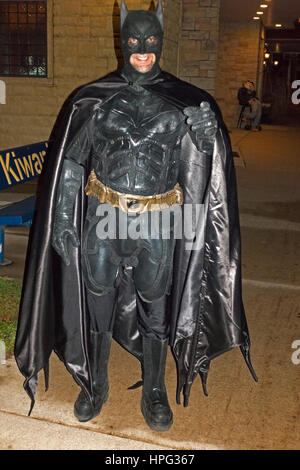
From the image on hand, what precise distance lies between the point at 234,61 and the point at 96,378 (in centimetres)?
2137

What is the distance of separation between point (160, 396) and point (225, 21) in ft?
70.1

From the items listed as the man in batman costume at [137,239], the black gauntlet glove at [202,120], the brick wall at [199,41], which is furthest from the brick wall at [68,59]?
the black gauntlet glove at [202,120]

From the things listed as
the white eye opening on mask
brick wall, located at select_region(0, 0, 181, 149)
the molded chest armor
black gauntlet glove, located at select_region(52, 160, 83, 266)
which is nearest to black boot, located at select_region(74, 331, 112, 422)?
black gauntlet glove, located at select_region(52, 160, 83, 266)

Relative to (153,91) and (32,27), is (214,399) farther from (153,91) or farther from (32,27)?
(32,27)

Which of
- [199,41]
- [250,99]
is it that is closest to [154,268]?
[199,41]

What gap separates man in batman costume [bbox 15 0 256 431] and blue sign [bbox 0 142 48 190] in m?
3.57

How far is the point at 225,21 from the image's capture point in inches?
870

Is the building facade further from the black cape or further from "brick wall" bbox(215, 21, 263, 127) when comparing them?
"brick wall" bbox(215, 21, 263, 127)

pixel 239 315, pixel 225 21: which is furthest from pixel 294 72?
pixel 239 315

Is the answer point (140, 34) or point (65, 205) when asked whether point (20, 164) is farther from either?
point (140, 34)

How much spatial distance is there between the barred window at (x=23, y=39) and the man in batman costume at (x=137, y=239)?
373 inches

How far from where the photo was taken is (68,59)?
11.4 metres

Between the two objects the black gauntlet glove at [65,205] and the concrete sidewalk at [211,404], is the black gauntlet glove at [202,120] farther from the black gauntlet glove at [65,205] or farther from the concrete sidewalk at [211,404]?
the concrete sidewalk at [211,404]

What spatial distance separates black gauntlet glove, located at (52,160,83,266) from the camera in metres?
3.00
